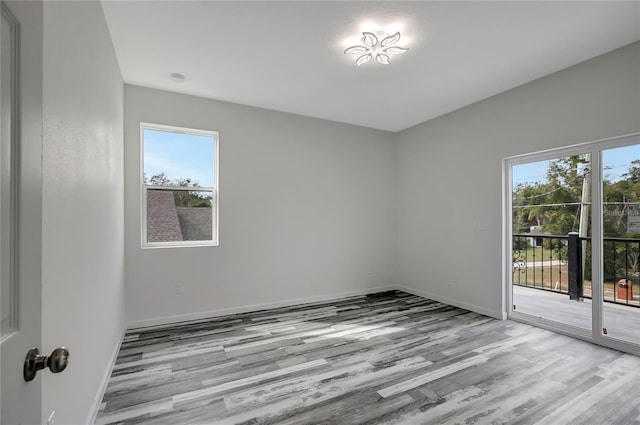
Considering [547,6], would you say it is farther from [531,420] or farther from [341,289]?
[341,289]

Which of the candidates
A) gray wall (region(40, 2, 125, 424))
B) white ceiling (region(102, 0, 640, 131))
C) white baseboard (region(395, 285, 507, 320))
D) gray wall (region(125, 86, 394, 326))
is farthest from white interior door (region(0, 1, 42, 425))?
white baseboard (region(395, 285, 507, 320))

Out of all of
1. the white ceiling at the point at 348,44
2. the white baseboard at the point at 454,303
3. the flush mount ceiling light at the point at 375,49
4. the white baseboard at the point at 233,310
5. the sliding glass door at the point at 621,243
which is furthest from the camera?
the white baseboard at the point at 454,303

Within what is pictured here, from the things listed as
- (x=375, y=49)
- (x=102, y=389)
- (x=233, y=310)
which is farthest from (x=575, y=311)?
(x=102, y=389)

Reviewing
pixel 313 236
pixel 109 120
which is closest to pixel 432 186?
pixel 313 236

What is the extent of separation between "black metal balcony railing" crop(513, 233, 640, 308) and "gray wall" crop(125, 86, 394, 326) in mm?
A: 2011

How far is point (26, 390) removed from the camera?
65 centimetres

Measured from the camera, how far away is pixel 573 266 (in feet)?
10.3

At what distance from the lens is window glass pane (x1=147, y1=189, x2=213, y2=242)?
3.50 metres

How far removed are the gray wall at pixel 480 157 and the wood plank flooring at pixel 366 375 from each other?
859 mm

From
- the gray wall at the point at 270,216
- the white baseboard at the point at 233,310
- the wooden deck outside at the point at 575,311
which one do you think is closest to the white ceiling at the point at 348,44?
the gray wall at the point at 270,216

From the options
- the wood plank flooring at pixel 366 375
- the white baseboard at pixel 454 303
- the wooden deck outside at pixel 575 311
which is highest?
the wooden deck outside at pixel 575 311

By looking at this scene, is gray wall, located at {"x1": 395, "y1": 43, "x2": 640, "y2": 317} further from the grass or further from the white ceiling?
the grass

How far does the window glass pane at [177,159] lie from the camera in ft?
11.5

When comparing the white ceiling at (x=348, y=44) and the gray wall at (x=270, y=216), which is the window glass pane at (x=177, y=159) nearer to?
the gray wall at (x=270, y=216)
